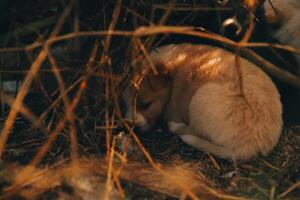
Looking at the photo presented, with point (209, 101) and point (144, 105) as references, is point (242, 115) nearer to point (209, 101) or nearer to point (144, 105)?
point (209, 101)

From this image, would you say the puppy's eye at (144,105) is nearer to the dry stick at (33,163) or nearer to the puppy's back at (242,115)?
the puppy's back at (242,115)

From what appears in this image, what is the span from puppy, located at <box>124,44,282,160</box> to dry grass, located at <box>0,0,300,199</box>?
11 cm

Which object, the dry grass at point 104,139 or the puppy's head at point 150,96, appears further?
the puppy's head at point 150,96

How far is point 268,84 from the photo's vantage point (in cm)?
334

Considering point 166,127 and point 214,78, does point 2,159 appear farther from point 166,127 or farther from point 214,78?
point 214,78

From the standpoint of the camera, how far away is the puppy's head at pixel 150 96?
363 cm

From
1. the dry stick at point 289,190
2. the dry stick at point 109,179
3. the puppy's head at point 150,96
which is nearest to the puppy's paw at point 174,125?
the puppy's head at point 150,96

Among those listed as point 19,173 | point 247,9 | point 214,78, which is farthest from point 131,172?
point 247,9

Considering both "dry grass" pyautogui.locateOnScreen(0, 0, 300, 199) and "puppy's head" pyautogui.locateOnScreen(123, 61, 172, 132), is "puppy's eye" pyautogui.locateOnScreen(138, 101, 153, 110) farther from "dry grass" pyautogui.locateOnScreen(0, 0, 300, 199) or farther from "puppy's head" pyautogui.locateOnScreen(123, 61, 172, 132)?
"dry grass" pyautogui.locateOnScreen(0, 0, 300, 199)

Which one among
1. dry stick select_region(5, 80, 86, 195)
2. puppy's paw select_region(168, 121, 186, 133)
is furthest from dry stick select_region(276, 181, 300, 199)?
dry stick select_region(5, 80, 86, 195)

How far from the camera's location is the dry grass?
2865 mm

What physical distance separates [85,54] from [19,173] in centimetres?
96

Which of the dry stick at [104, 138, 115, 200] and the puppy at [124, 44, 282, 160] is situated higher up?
the puppy at [124, 44, 282, 160]

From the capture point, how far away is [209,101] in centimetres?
332
